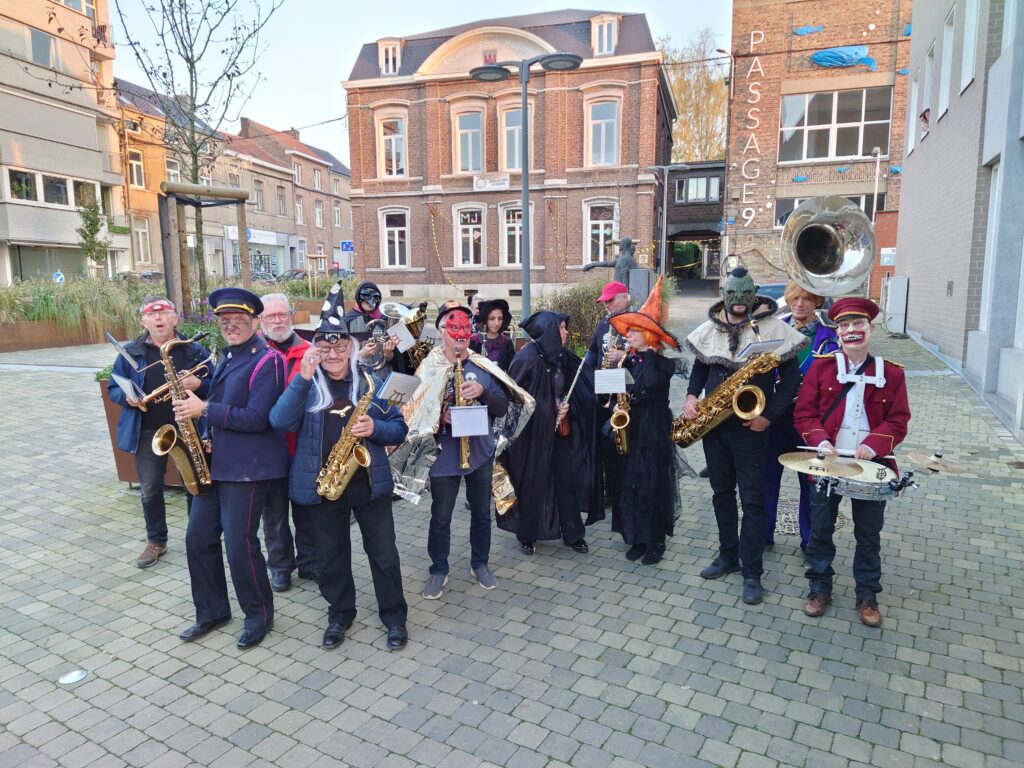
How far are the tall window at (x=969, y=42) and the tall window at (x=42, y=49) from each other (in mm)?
32246

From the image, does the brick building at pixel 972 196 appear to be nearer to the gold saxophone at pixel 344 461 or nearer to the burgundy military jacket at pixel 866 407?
the burgundy military jacket at pixel 866 407

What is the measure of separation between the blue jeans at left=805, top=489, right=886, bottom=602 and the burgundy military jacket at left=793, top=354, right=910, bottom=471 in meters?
0.34

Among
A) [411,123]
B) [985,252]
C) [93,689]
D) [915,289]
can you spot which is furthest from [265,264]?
[93,689]

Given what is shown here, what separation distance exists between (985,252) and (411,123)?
85.9ft

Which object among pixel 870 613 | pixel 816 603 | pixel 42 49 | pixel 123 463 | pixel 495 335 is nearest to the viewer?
pixel 870 613

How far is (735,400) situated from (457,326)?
73.1 inches

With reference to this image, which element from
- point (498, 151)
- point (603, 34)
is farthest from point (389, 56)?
point (603, 34)

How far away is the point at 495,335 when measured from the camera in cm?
600

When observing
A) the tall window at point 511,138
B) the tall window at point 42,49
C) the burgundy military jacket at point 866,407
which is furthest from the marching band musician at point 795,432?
the tall window at point 42,49

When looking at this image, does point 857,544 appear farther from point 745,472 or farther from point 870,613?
point 745,472

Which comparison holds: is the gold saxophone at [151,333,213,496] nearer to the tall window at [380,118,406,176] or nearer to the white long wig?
the white long wig

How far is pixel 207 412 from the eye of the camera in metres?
3.89

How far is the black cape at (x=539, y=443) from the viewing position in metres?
5.25

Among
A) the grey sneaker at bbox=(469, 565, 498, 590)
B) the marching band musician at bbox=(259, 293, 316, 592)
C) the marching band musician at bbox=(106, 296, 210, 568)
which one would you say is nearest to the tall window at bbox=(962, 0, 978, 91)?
the grey sneaker at bbox=(469, 565, 498, 590)
